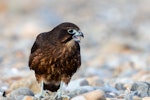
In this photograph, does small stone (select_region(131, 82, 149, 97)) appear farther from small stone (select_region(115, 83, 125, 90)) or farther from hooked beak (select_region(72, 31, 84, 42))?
hooked beak (select_region(72, 31, 84, 42))

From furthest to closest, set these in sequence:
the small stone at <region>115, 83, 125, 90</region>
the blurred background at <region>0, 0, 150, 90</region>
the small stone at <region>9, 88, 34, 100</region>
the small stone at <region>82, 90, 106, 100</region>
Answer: the blurred background at <region>0, 0, 150, 90</region>, the small stone at <region>115, 83, 125, 90</region>, the small stone at <region>9, 88, 34, 100</region>, the small stone at <region>82, 90, 106, 100</region>

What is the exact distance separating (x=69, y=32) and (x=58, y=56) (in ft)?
1.01

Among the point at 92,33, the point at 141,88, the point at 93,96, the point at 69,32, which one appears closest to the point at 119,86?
the point at 141,88

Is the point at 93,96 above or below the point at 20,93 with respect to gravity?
below

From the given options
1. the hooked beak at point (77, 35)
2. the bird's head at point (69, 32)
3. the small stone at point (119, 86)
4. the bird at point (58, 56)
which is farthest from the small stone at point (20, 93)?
the small stone at point (119, 86)

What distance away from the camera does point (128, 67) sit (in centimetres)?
1427

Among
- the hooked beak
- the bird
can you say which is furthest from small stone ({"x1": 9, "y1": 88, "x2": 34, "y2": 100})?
the hooked beak

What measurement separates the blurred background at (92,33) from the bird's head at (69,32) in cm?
147

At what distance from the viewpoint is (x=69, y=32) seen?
877 cm

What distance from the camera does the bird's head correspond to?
343 inches

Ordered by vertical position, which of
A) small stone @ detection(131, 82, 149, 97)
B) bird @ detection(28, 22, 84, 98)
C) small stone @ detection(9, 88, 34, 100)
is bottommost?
small stone @ detection(131, 82, 149, 97)

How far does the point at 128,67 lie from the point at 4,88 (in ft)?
15.4

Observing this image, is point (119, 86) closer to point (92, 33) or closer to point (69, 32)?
point (69, 32)

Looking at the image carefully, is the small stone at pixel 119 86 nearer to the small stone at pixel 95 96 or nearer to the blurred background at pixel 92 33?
the blurred background at pixel 92 33
